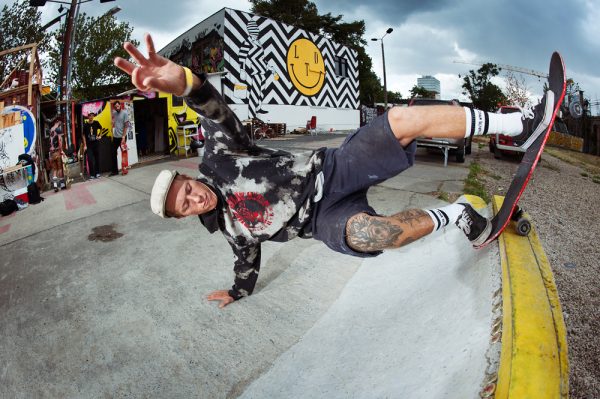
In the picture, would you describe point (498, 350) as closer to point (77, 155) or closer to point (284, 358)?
point (284, 358)

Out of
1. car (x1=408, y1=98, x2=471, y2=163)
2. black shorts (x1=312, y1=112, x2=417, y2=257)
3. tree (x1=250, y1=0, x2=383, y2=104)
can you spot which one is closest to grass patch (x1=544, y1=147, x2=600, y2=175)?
car (x1=408, y1=98, x2=471, y2=163)

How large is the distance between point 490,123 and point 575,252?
7.56ft

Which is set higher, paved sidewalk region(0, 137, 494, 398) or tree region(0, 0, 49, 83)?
tree region(0, 0, 49, 83)

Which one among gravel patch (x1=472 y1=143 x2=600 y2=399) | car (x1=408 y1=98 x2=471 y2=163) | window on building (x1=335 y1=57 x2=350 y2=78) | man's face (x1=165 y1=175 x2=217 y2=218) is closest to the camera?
gravel patch (x1=472 y1=143 x2=600 y2=399)

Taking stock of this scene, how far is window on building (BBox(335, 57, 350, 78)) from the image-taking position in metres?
22.6

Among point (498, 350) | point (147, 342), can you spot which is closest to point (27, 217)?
point (147, 342)

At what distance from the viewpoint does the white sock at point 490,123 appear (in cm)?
177

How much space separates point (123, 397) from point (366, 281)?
1.90 m

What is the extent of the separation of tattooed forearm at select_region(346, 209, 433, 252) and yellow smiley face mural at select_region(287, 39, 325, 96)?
19218 mm

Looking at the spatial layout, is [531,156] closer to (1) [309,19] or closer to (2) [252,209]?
(2) [252,209]

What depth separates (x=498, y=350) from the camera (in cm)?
142

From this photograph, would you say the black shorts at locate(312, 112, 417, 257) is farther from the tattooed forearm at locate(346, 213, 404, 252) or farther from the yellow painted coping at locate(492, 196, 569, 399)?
the yellow painted coping at locate(492, 196, 569, 399)

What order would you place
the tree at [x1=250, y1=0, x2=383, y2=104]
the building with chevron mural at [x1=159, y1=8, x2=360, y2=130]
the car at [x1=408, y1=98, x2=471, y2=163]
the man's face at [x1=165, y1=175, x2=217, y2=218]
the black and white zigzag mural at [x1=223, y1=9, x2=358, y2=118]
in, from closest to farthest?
the man's face at [x1=165, y1=175, x2=217, y2=218] < the car at [x1=408, y1=98, x2=471, y2=163] < the building with chevron mural at [x1=159, y1=8, x2=360, y2=130] < the black and white zigzag mural at [x1=223, y1=9, x2=358, y2=118] < the tree at [x1=250, y1=0, x2=383, y2=104]

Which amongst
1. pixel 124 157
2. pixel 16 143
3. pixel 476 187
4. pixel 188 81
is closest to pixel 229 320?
pixel 188 81
